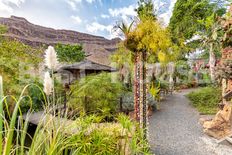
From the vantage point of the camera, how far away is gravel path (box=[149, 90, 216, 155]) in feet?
19.3

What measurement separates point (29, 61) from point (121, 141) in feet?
28.1

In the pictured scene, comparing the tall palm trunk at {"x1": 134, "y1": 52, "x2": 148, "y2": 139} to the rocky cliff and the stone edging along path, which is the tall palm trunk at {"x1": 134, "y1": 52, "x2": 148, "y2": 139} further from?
the rocky cliff

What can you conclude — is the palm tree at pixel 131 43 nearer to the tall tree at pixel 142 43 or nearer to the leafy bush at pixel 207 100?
the tall tree at pixel 142 43

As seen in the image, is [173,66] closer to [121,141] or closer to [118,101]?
[118,101]

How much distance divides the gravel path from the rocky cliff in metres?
20.9

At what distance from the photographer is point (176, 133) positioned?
7355 mm

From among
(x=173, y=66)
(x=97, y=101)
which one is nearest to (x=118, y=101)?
(x=97, y=101)

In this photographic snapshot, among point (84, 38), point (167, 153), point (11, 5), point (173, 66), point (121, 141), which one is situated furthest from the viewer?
point (84, 38)

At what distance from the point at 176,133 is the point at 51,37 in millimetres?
39206


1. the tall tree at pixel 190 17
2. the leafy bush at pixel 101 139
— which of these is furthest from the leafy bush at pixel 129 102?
the tall tree at pixel 190 17

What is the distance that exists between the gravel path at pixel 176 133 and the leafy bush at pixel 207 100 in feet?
1.94

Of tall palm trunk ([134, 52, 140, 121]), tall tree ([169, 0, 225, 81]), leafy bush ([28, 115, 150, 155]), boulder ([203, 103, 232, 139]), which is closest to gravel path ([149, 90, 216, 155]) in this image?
boulder ([203, 103, 232, 139])

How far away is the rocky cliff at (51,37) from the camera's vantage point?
110ft

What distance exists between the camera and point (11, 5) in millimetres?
25250
